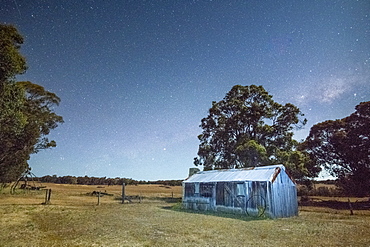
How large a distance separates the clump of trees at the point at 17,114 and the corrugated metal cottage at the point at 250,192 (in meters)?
21.4

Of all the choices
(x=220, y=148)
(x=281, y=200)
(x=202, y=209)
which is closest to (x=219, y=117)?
(x=220, y=148)

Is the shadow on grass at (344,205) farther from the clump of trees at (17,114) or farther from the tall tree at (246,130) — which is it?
the clump of trees at (17,114)

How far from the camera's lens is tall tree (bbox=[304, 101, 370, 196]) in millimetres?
34156

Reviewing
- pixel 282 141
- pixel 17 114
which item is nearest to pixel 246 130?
pixel 282 141

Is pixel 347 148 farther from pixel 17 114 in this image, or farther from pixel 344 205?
pixel 17 114

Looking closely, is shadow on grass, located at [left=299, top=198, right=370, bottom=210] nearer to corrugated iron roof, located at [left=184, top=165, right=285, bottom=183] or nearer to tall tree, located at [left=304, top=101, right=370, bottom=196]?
tall tree, located at [left=304, top=101, right=370, bottom=196]

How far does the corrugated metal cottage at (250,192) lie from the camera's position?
68.6 feet

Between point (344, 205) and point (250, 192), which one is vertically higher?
point (250, 192)

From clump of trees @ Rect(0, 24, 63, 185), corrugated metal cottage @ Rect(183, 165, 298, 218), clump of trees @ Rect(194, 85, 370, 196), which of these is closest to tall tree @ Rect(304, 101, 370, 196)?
clump of trees @ Rect(194, 85, 370, 196)

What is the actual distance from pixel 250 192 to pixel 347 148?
23.4 metres

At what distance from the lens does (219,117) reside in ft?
135

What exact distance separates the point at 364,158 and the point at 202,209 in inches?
1048

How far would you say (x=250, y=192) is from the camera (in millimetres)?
22078

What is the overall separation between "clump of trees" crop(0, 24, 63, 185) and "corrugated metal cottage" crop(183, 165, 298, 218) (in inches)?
841
